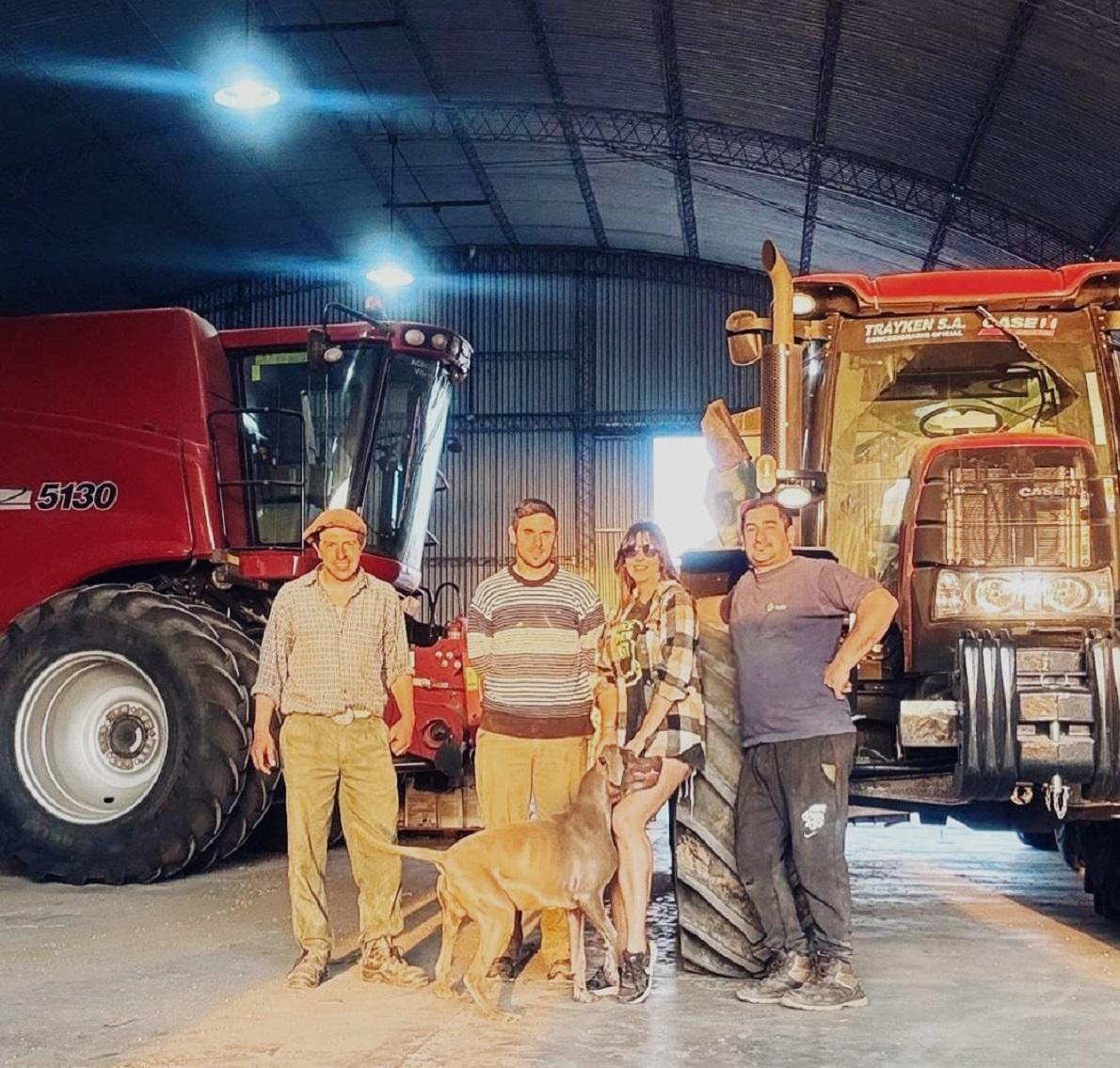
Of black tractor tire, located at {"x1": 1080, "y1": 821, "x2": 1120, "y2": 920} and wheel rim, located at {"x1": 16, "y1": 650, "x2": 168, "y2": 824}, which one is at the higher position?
wheel rim, located at {"x1": 16, "y1": 650, "x2": 168, "y2": 824}

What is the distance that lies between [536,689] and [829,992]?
1505 mm

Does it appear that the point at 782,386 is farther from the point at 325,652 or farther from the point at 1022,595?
the point at 325,652

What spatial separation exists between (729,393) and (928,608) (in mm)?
19968

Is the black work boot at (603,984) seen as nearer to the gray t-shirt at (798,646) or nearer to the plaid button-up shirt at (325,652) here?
the gray t-shirt at (798,646)

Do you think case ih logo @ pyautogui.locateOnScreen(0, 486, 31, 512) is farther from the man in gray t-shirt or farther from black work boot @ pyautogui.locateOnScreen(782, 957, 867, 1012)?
black work boot @ pyautogui.locateOnScreen(782, 957, 867, 1012)

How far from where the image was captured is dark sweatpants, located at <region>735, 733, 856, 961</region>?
5.24m

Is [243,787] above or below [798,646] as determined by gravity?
below

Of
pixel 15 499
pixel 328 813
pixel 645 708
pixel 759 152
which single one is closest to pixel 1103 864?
pixel 645 708

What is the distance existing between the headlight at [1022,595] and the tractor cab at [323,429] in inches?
181

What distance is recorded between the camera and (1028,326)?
632 centimetres

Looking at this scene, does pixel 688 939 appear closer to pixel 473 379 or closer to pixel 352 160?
pixel 352 160

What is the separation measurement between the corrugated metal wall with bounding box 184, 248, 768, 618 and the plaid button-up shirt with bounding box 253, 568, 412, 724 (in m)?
19.4

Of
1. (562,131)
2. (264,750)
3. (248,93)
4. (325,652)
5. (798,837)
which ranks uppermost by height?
(562,131)

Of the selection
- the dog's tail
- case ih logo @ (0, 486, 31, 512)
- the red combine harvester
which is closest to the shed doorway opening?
case ih logo @ (0, 486, 31, 512)
